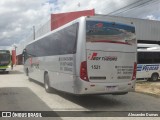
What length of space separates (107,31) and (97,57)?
1055 mm

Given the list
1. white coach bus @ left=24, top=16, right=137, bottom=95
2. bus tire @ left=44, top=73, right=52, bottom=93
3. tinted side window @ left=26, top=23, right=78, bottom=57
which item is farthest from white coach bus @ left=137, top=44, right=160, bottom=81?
white coach bus @ left=24, top=16, right=137, bottom=95

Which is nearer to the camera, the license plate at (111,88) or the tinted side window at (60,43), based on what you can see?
the license plate at (111,88)

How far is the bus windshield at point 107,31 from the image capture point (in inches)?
441

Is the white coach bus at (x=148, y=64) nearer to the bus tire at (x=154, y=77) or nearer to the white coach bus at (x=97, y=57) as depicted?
the bus tire at (x=154, y=77)

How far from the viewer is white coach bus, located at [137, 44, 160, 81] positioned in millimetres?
23047

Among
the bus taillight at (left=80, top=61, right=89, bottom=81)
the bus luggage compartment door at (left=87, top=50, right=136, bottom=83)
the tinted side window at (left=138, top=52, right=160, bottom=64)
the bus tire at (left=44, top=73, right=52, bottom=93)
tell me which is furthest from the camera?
the tinted side window at (left=138, top=52, right=160, bottom=64)

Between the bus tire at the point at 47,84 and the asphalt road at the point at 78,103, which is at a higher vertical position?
the bus tire at the point at 47,84

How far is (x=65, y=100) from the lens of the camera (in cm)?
1320

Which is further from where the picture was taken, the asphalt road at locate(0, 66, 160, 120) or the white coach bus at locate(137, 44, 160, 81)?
the white coach bus at locate(137, 44, 160, 81)

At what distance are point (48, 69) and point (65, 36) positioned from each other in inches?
141

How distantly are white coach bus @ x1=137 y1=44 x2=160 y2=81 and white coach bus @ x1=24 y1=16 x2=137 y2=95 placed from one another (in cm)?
1112

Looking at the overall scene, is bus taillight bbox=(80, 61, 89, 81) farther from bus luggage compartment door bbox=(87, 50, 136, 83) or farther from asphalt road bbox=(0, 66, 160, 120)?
asphalt road bbox=(0, 66, 160, 120)

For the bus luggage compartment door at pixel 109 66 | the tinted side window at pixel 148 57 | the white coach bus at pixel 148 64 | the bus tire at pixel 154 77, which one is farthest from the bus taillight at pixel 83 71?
the bus tire at pixel 154 77

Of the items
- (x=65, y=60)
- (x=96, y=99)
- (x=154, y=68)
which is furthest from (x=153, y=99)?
(x=154, y=68)
